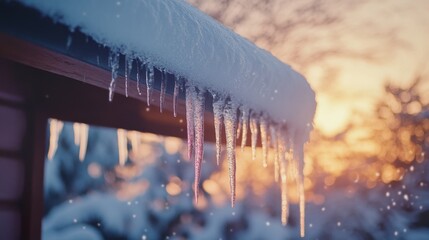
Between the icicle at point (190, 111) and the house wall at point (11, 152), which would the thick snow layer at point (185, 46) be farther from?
the house wall at point (11, 152)

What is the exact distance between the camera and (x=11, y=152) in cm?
293

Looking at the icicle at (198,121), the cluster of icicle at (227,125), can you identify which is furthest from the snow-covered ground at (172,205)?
the icicle at (198,121)

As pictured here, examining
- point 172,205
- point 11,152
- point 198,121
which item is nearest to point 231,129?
point 198,121

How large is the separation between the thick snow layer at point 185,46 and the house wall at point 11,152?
137cm

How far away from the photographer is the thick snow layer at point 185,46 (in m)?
1.61

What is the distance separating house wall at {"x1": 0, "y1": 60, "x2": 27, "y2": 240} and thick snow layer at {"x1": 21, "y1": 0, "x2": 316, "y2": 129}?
4.49 ft

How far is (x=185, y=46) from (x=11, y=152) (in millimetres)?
1645

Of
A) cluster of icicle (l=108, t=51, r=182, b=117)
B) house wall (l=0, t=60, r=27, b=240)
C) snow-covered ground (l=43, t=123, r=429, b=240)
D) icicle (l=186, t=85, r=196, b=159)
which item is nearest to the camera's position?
cluster of icicle (l=108, t=51, r=182, b=117)

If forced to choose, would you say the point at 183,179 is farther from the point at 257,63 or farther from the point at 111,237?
the point at 257,63

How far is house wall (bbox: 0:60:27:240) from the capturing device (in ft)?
9.39

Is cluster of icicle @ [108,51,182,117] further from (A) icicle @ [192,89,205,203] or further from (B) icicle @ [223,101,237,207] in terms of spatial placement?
(B) icicle @ [223,101,237,207]

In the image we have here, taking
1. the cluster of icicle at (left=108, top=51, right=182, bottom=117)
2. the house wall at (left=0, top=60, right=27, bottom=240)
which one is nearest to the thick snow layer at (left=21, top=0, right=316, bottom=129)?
the cluster of icicle at (left=108, top=51, right=182, bottom=117)

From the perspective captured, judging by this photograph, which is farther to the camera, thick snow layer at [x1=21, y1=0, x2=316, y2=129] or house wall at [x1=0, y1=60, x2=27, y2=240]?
house wall at [x1=0, y1=60, x2=27, y2=240]

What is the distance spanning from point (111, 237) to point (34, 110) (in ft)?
41.1
